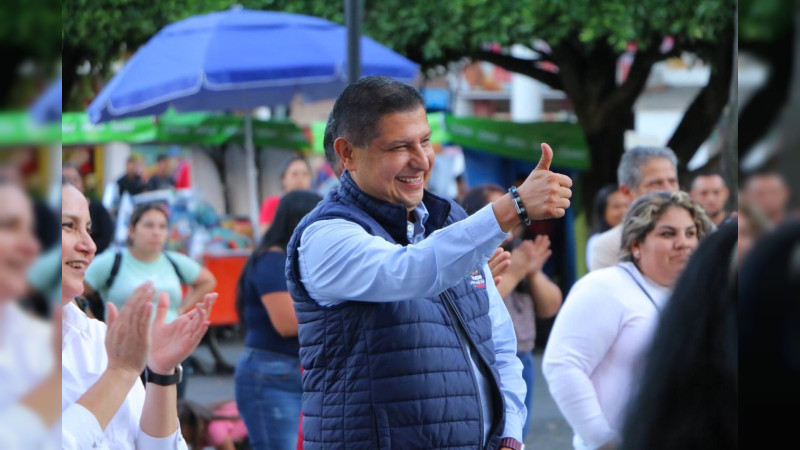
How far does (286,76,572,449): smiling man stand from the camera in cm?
258

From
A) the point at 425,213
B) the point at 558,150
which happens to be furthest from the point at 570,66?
the point at 425,213

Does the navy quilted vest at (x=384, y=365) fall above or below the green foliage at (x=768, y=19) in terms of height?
below

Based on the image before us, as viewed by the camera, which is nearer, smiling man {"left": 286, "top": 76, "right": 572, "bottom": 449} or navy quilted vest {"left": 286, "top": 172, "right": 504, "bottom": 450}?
smiling man {"left": 286, "top": 76, "right": 572, "bottom": 449}

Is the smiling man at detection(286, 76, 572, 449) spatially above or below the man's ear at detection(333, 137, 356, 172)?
below

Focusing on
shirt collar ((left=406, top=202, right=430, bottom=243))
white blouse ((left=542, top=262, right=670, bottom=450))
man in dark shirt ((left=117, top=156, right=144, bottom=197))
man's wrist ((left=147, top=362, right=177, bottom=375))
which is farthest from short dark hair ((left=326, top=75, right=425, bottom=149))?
man in dark shirt ((left=117, top=156, right=144, bottom=197))

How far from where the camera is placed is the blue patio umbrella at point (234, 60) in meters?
10.3

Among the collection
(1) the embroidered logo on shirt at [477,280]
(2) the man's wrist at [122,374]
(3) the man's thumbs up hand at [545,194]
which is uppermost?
(3) the man's thumbs up hand at [545,194]

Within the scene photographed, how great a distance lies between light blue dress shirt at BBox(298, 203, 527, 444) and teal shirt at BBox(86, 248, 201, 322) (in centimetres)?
345

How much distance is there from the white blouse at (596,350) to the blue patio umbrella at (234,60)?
20.5ft

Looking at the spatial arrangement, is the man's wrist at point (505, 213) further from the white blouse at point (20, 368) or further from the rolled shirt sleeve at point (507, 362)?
the white blouse at point (20, 368)

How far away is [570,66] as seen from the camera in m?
12.8

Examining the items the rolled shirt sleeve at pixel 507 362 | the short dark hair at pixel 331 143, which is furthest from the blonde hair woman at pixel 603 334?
the short dark hair at pixel 331 143

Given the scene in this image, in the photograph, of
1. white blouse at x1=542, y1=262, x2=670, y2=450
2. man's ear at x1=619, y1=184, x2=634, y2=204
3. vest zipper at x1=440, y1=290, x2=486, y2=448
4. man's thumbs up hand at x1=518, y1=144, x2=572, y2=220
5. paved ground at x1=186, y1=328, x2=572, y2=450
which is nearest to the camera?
man's thumbs up hand at x1=518, y1=144, x2=572, y2=220

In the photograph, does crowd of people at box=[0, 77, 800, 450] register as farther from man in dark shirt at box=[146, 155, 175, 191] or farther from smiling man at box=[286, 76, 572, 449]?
man in dark shirt at box=[146, 155, 175, 191]
